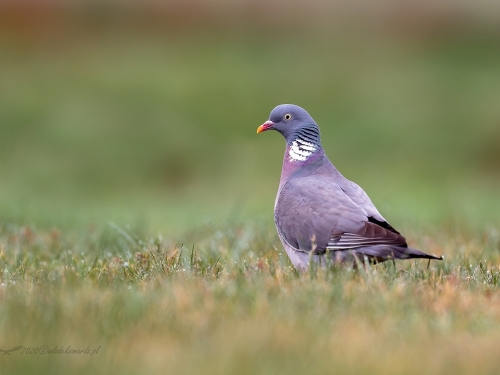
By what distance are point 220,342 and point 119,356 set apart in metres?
0.46

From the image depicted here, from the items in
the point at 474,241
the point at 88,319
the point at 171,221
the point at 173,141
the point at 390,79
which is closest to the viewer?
the point at 88,319

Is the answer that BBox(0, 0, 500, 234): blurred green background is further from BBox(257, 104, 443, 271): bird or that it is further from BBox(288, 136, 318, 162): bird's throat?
BBox(257, 104, 443, 271): bird

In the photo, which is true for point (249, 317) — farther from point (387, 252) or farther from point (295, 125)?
point (295, 125)

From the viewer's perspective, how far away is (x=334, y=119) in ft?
52.5

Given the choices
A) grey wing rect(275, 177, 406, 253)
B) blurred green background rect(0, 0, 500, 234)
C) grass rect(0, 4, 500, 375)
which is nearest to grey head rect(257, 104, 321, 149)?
grey wing rect(275, 177, 406, 253)

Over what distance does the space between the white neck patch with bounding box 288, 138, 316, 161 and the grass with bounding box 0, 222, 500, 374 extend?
1037mm

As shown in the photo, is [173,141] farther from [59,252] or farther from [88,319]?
[88,319]

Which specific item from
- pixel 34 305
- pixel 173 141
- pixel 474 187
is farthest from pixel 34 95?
pixel 34 305

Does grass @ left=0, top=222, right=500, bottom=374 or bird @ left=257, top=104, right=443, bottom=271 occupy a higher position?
bird @ left=257, top=104, right=443, bottom=271

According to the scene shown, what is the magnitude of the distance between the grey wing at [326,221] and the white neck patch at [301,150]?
1.35ft

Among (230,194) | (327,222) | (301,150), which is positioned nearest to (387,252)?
(327,222)

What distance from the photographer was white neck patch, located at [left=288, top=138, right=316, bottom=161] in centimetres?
631

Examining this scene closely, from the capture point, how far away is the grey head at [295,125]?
643 cm

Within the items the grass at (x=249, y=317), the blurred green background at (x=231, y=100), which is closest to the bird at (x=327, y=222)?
the grass at (x=249, y=317)
